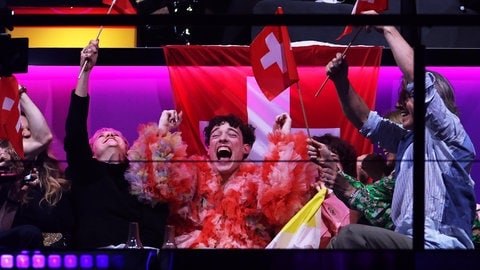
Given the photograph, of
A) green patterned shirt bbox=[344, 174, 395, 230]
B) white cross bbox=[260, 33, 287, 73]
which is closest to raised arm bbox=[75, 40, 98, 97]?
white cross bbox=[260, 33, 287, 73]

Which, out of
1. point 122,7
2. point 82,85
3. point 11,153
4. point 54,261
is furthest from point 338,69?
point 54,261

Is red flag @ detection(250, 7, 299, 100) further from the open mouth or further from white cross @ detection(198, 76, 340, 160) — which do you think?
white cross @ detection(198, 76, 340, 160)

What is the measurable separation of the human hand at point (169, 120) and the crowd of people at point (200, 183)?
19 centimetres

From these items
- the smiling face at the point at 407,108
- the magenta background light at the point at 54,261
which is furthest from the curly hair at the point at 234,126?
the magenta background light at the point at 54,261

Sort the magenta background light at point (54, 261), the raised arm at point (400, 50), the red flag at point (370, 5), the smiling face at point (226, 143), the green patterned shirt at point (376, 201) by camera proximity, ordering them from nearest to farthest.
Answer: the magenta background light at point (54, 261) < the raised arm at point (400, 50) < the green patterned shirt at point (376, 201) < the red flag at point (370, 5) < the smiling face at point (226, 143)

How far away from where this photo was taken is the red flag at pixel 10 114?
3949 mm

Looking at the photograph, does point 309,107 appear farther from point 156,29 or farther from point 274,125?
point 156,29

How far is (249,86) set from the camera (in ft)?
15.8

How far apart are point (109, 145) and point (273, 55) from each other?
33.1 inches

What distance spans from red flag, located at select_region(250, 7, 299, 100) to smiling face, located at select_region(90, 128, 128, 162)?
2.26 feet

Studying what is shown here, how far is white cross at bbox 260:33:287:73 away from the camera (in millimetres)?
4199

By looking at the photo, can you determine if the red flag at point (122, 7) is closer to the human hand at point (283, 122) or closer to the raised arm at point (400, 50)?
the human hand at point (283, 122)

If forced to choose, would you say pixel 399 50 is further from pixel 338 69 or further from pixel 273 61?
pixel 273 61

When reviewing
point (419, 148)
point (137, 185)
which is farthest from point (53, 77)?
point (419, 148)
